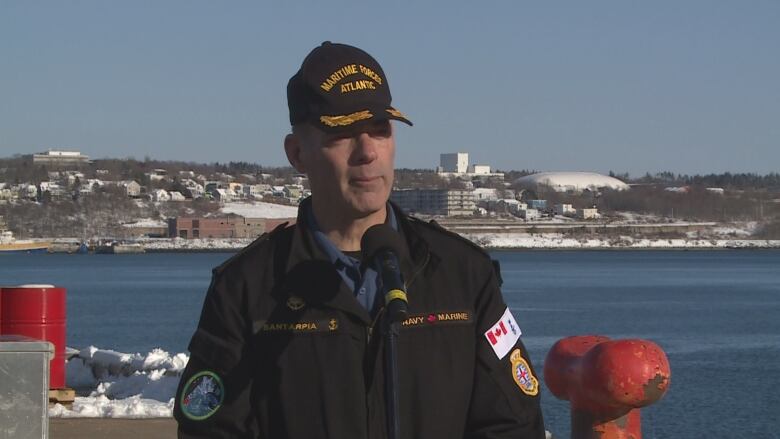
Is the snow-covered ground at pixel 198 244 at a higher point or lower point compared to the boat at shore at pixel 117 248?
higher

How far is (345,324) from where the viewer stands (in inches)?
113

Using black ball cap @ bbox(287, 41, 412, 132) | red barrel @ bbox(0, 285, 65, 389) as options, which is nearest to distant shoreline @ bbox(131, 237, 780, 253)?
red barrel @ bbox(0, 285, 65, 389)

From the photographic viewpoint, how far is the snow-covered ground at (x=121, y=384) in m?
10.1

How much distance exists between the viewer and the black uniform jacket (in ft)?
9.34

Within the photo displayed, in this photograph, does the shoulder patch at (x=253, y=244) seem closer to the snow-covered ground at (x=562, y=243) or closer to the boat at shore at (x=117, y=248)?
the boat at shore at (x=117, y=248)

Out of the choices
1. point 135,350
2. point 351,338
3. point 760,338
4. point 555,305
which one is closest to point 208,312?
point 351,338

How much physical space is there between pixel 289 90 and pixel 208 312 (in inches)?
20.4

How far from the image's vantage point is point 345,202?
2.97 m

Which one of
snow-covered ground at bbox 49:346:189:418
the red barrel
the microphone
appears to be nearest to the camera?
the microphone

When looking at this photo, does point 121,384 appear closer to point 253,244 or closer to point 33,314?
point 33,314

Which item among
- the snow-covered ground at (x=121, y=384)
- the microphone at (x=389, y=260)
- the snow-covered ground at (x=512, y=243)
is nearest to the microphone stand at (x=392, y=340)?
the microphone at (x=389, y=260)

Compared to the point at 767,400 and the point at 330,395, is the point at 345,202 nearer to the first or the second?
the point at 330,395

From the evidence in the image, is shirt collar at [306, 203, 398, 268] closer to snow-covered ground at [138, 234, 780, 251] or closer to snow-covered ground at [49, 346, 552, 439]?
snow-covered ground at [49, 346, 552, 439]

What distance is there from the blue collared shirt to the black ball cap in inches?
9.7
